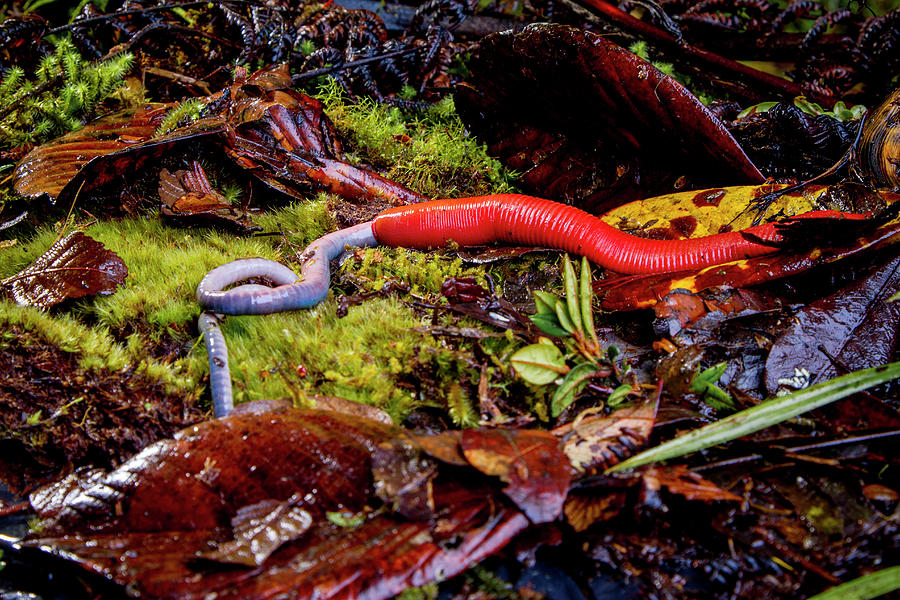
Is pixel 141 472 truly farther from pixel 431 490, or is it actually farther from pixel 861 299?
pixel 861 299

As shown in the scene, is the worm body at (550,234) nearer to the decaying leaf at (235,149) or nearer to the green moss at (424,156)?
the decaying leaf at (235,149)

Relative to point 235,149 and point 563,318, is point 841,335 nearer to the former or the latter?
point 563,318

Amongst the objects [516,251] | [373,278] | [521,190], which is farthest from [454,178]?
[373,278]

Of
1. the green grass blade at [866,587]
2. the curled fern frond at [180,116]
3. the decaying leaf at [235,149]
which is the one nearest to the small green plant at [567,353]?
the green grass blade at [866,587]

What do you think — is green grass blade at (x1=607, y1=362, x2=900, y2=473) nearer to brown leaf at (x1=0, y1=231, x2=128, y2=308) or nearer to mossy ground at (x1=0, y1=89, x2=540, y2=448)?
mossy ground at (x1=0, y1=89, x2=540, y2=448)

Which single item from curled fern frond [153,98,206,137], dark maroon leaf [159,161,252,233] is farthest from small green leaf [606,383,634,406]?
curled fern frond [153,98,206,137]

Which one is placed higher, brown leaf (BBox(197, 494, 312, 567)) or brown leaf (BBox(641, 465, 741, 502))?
brown leaf (BBox(197, 494, 312, 567))
